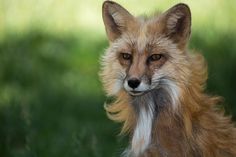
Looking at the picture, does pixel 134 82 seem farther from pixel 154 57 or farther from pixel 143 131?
pixel 143 131

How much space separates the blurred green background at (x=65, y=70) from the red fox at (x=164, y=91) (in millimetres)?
540

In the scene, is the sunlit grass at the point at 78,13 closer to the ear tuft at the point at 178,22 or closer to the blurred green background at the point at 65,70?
the blurred green background at the point at 65,70

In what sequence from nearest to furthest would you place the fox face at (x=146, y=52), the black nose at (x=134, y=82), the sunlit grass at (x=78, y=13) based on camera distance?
1. the black nose at (x=134, y=82)
2. the fox face at (x=146, y=52)
3. the sunlit grass at (x=78, y=13)

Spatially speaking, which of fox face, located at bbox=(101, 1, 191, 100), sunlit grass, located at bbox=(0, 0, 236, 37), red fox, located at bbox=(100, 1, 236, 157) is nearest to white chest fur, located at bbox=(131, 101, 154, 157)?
red fox, located at bbox=(100, 1, 236, 157)

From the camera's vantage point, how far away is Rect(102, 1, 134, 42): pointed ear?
748 cm

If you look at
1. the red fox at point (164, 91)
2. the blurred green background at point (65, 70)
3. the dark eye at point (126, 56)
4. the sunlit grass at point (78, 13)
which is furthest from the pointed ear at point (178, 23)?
the sunlit grass at point (78, 13)

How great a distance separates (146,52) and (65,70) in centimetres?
435

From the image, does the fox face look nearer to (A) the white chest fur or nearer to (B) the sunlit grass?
(A) the white chest fur

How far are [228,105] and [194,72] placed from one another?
2.20m

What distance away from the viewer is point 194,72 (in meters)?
7.36

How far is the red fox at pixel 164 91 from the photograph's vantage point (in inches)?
285

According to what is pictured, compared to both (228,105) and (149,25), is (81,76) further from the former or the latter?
(149,25)

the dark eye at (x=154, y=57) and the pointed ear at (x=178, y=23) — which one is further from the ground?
the pointed ear at (x=178, y=23)

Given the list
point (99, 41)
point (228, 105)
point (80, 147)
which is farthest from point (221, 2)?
point (80, 147)
